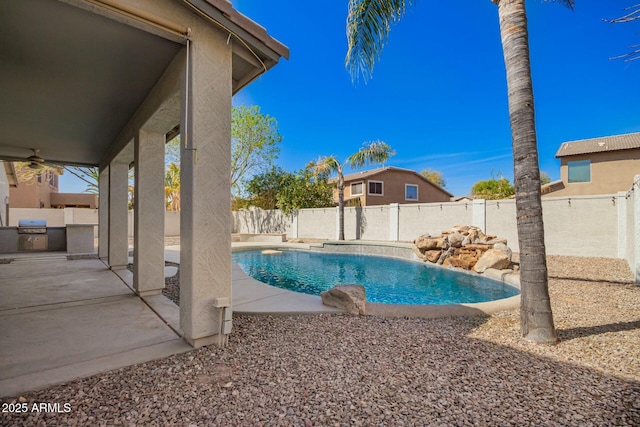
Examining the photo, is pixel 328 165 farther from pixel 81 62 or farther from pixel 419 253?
pixel 81 62

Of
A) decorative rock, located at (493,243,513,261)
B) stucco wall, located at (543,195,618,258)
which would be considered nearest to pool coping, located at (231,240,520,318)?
decorative rock, located at (493,243,513,261)

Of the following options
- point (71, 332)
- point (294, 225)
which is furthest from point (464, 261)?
point (294, 225)

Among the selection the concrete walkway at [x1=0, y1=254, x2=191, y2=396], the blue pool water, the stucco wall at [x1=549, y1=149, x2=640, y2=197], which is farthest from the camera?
the stucco wall at [x1=549, y1=149, x2=640, y2=197]

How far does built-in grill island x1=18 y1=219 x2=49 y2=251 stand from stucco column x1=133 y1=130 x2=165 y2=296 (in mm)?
9556

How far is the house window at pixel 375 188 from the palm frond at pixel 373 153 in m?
8.27

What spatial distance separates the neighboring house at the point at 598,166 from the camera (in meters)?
17.8

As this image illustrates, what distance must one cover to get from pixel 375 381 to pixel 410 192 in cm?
2626

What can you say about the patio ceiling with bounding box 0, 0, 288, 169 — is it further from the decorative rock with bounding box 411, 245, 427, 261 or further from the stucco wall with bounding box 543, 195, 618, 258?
the stucco wall with bounding box 543, 195, 618, 258

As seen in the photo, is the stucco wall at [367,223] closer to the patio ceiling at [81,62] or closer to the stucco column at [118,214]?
the stucco column at [118,214]

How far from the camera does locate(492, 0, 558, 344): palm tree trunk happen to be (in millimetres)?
3490

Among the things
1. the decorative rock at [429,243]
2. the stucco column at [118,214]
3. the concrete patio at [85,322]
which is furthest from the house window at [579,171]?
the stucco column at [118,214]

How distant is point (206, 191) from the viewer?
3.29 metres

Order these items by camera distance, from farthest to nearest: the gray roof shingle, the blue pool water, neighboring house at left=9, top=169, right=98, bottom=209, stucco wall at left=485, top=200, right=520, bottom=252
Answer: neighboring house at left=9, top=169, right=98, bottom=209, the gray roof shingle, stucco wall at left=485, top=200, right=520, bottom=252, the blue pool water

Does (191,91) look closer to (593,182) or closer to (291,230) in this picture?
(291,230)
